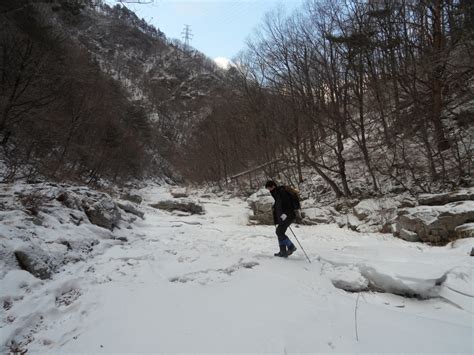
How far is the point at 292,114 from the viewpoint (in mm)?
17375

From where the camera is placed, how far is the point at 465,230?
23.0 feet

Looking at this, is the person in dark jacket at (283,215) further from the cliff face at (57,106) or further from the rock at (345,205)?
the rock at (345,205)

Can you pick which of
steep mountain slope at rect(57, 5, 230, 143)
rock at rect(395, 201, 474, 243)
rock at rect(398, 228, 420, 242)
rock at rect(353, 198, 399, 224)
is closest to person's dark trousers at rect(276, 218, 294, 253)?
rock at rect(398, 228, 420, 242)

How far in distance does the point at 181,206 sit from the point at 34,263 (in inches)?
498

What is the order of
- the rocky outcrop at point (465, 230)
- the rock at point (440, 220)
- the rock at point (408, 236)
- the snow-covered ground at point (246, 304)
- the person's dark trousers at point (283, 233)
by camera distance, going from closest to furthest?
the snow-covered ground at point (246, 304)
the person's dark trousers at point (283, 233)
the rocky outcrop at point (465, 230)
the rock at point (440, 220)
the rock at point (408, 236)

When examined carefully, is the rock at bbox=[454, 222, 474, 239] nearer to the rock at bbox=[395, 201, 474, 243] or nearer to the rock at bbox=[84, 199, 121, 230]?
the rock at bbox=[395, 201, 474, 243]

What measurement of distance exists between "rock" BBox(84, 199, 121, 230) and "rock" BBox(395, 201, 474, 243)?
9164mm

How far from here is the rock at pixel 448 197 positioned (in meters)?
8.57

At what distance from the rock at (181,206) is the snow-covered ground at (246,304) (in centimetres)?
1074

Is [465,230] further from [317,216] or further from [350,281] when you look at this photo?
[317,216]

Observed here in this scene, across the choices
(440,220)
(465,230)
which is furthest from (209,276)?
(440,220)

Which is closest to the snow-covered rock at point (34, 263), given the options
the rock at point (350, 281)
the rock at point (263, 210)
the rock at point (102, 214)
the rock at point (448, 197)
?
the rock at point (102, 214)

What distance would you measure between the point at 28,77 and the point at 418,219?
617 inches

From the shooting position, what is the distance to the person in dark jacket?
20.9 ft
